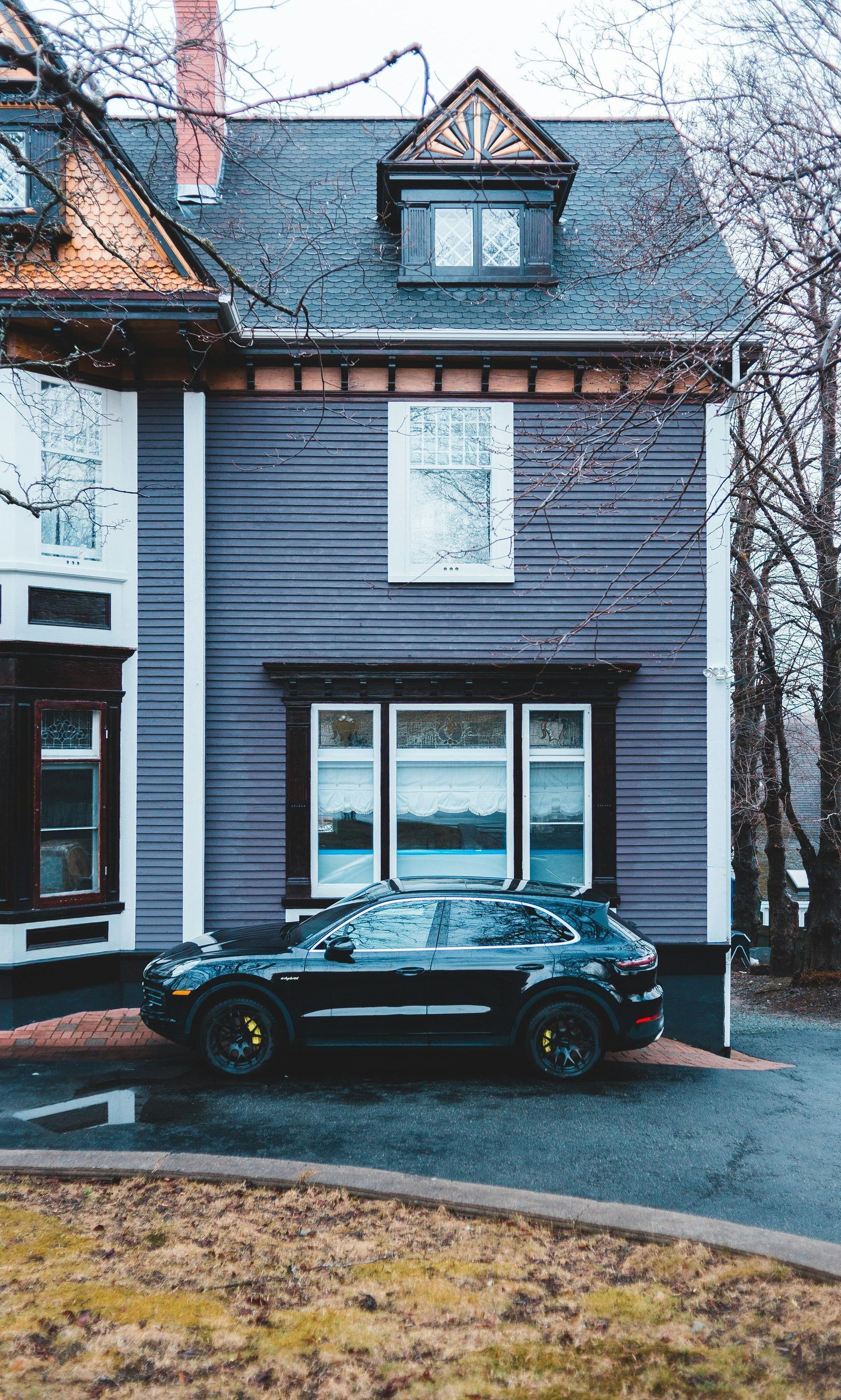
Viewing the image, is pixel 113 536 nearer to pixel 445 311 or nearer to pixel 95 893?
pixel 95 893

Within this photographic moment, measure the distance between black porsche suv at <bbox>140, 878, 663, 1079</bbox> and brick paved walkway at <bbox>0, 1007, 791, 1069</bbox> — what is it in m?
0.93

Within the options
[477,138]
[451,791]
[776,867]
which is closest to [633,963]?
[451,791]

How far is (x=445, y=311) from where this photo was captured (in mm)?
11312

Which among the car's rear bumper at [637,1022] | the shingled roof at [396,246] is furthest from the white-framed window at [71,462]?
the car's rear bumper at [637,1022]

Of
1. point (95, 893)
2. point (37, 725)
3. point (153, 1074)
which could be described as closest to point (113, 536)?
point (37, 725)

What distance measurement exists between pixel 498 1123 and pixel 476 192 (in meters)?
10.3

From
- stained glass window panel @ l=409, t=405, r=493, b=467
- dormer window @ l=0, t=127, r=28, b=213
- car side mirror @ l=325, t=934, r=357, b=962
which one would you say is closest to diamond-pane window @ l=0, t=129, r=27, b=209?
dormer window @ l=0, t=127, r=28, b=213

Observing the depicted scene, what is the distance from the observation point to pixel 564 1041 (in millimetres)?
8195

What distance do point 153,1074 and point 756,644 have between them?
1588 centimetres

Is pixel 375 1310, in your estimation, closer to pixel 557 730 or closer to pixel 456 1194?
pixel 456 1194

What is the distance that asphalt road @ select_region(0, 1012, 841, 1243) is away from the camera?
19.6ft

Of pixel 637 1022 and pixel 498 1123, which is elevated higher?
pixel 637 1022

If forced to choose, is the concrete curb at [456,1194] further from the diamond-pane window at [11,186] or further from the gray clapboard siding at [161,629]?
the diamond-pane window at [11,186]

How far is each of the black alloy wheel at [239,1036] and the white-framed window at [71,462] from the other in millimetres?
5068
